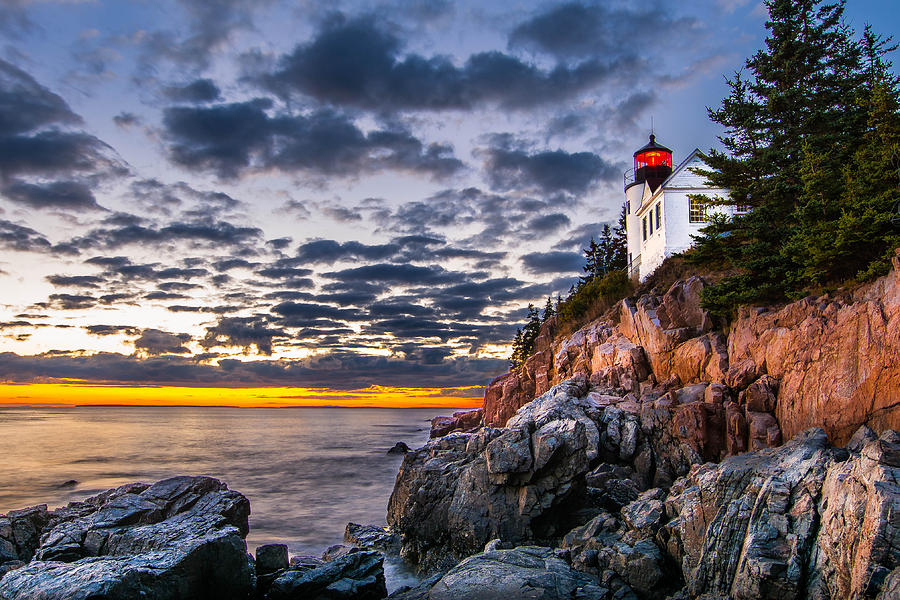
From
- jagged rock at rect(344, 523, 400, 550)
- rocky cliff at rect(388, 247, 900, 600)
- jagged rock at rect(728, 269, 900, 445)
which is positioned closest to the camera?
rocky cliff at rect(388, 247, 900, 600)

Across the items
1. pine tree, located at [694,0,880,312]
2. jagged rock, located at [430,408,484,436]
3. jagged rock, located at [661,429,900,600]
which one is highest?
pine tree, located at [694,0,880,312]

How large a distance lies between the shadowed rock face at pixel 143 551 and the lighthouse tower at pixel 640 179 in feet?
84.2

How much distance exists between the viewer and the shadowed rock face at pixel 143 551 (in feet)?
26.4

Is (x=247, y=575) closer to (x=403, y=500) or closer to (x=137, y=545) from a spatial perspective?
(x=137, y=545)

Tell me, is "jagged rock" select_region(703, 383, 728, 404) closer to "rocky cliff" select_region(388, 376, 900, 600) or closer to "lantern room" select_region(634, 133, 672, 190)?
"rocky cliff" select_region(388, 376, 900, 600)

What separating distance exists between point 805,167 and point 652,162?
20434 millimetres

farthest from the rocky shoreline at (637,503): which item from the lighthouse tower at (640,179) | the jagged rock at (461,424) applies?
the jagged rock at (461,424)

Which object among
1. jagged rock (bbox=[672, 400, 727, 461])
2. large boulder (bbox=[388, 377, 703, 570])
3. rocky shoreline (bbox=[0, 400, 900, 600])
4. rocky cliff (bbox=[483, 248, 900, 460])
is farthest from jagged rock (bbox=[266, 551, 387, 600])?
rocky cliff (bbox=[483, 248, 900, 460])

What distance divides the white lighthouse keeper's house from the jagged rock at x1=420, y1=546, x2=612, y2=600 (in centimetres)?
1847

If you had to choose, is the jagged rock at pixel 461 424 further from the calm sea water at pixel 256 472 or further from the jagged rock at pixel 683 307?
the jagged rock at pixel 683 307

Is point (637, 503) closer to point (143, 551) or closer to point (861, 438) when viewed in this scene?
point (861, 438)

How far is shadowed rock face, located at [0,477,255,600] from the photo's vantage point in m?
8.04

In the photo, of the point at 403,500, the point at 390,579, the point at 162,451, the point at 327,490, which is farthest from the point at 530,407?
the point at 162,451

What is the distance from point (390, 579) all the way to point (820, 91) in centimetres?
2081
